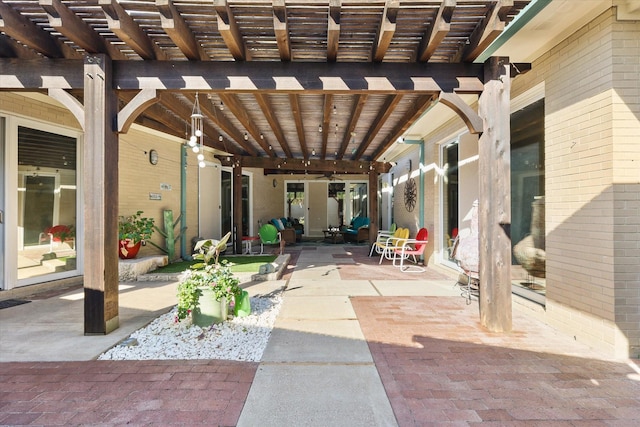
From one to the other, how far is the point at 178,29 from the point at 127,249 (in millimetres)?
4111

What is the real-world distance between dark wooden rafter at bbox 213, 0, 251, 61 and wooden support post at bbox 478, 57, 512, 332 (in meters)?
2.37

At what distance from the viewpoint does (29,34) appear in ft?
8.58

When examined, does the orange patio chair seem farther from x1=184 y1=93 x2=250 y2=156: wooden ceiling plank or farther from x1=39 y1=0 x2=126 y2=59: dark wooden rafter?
x1=39 y1=0 x2=126 y2=59: dark wooden rafter

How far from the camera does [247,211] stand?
392 inches

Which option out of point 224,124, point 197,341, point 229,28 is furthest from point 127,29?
point 224,124

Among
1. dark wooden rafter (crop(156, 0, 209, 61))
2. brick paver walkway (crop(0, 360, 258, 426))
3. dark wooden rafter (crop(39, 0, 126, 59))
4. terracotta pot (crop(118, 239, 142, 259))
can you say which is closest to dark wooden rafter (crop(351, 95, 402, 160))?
dark wooden rafter (crop(156, 0, 209, 61))

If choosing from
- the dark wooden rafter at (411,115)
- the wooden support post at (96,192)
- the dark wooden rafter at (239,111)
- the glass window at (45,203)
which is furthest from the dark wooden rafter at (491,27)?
the glass window at (45,203)

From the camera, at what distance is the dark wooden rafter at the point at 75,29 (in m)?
2.36

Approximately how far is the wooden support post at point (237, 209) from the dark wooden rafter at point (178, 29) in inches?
206

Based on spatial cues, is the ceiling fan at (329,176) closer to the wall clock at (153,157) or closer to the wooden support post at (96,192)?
the wall clock at (153,157)

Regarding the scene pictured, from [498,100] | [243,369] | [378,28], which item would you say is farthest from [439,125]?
[243,369]

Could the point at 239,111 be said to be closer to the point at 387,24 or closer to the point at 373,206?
the point at 387,24

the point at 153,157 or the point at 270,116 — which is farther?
the point at 153,157

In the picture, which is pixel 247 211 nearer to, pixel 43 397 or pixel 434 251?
pixel 434 251
